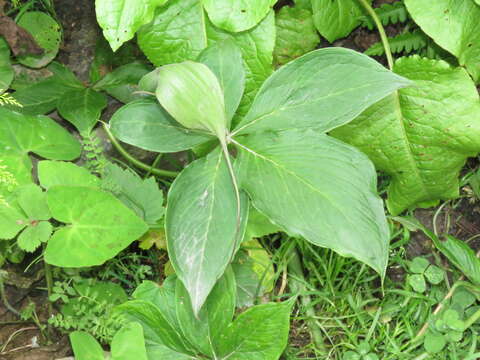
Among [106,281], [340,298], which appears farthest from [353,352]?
[106,281]

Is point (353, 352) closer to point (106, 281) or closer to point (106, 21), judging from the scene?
point (106, 281)

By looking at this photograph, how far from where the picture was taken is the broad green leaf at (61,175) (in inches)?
53.9

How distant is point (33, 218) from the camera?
1.37 metres

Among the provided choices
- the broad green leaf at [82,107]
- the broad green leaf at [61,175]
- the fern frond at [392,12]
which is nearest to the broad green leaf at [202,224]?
the broad green leaf at [61,175]

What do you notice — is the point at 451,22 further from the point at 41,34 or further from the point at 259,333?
the point at 41,34

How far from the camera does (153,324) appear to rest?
4.31 ft

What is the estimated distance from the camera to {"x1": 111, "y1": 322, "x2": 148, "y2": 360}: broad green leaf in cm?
127

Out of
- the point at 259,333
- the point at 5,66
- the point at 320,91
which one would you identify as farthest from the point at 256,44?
the point at 5,66

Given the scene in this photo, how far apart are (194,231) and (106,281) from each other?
54cm

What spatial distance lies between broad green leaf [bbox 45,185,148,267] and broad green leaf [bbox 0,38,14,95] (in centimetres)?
59

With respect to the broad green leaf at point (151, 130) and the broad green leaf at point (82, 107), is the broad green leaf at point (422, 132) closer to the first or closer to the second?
the broad green leaf at point (151, 130)

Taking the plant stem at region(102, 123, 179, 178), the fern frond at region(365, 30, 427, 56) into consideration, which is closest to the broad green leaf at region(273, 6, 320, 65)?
the fern frond at region(365, 30, 427, 56)

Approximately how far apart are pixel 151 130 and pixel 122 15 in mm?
257

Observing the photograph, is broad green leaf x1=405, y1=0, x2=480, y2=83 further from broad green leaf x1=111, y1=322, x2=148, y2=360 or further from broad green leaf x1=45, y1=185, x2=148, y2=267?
broad green leaf x1=111, y1=322, x2=148, y2=360
